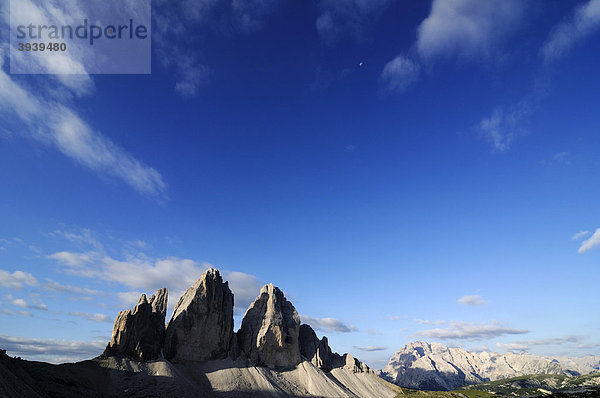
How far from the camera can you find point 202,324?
500 ft

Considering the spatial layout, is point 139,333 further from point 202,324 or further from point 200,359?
point 200,359

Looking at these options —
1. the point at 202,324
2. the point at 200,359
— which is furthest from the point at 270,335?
the point at 200,359

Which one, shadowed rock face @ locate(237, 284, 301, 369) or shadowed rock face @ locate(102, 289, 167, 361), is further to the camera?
shadowed rock face @ locate(237, 284, 301, 369)

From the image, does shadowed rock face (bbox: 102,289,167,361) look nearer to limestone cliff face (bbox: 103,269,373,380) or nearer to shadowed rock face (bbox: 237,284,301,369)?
limestone cliff face (bbox: 103,269,373,380)

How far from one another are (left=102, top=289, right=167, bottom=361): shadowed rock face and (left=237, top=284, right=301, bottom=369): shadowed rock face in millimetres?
49795

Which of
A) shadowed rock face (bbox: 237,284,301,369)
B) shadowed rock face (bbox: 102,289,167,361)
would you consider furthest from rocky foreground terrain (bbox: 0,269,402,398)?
shadowed rock face (bbox: 237,284,301,369)

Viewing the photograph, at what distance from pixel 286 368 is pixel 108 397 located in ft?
321

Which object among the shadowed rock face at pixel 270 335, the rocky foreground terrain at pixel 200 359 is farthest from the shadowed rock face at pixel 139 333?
the shadowed rock face at pixel 270 335

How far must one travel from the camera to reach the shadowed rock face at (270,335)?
173375 mm

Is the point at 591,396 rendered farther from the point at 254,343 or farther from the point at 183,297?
the point at 183,297

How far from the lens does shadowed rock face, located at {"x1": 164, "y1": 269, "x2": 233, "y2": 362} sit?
5679 inches

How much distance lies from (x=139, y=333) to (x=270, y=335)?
69.7 metres

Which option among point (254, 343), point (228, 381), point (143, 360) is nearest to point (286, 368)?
point (254, 343)

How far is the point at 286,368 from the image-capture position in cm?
17725
